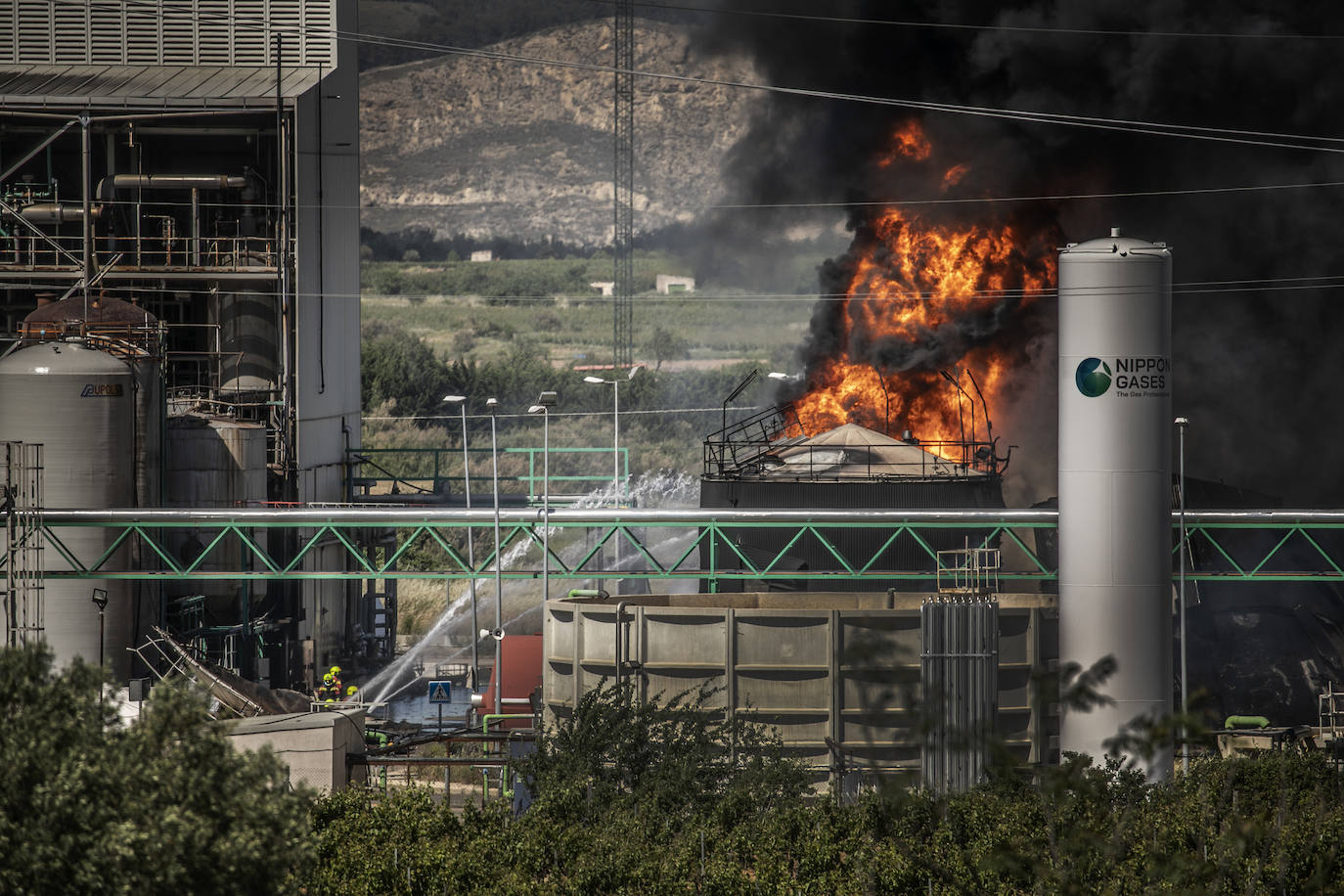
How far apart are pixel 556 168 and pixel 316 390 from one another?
355 feet

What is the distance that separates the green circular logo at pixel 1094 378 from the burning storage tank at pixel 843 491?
11807mm

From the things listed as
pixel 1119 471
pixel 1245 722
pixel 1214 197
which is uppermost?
pixel 1214 197

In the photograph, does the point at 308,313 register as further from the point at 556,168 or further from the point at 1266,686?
the point at 556,168

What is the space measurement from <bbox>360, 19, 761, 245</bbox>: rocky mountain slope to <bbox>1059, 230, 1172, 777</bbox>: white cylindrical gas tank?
394ft

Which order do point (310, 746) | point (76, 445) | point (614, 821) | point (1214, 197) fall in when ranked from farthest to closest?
point (1214, 197)
point (76, 445)
point (310, 746)
point (614, 821)

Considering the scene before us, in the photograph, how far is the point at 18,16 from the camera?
2128 inches

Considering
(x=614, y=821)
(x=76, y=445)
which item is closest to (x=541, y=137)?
(x=76, y=445)

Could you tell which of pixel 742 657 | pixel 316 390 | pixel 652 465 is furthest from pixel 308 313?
pixel 652 465

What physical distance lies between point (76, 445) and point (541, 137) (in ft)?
409

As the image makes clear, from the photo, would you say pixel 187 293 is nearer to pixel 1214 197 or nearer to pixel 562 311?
pixel 1214 197

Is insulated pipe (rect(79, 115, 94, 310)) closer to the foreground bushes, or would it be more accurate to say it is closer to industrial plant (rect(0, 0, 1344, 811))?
industrial plant (rect(0, 0, 1344, 811))

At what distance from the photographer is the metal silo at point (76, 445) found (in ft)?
128

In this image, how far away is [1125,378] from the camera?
29.0 meters

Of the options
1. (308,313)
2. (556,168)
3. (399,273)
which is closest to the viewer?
(308,313)
